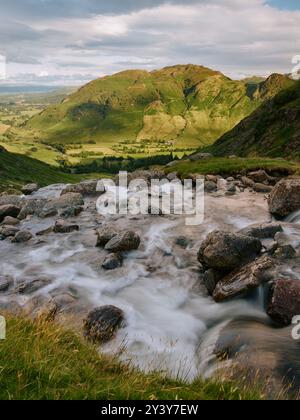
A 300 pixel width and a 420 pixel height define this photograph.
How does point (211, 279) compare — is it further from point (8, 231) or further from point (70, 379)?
point (8, 231)

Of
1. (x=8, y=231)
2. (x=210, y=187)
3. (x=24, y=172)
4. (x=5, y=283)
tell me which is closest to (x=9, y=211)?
(x=8, y=231)

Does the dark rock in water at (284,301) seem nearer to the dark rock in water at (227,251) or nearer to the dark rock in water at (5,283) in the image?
the dark rock in water at (227,251)

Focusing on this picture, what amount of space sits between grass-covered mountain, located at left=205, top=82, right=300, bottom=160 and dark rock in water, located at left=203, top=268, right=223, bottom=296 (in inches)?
2837

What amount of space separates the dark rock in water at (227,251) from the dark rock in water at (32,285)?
25.5 ft

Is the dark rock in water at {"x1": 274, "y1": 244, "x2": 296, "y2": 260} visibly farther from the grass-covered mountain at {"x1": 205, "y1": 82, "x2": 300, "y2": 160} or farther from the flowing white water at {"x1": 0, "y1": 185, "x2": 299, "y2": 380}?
the grass-covered mountain at {"x1": 205, "y1": 82, "x2": 300, "y2": 160}

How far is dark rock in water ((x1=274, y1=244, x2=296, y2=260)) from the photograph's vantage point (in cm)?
2009

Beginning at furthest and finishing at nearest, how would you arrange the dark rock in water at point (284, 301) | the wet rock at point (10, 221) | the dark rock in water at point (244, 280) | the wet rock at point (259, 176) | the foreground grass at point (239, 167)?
1. the foreground grass at point (239, 167)
2. the wet rock at point (259, 176)
3. the wet rock at point (10, 221)
4. the dark rock in water at point (244, 280)
5. the dark rock in water at point (284, 301)

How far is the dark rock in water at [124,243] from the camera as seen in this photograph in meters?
A: 23.9

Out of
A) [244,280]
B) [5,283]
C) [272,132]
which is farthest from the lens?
[272,132]

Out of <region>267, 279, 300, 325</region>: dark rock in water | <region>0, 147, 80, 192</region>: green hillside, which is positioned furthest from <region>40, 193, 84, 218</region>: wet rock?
<region>0, 147, 80, 192</region>: green hillside

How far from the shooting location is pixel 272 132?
380 feet

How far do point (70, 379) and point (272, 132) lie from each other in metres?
118

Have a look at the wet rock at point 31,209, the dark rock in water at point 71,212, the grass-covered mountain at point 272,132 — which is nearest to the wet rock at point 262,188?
the dark rock in water at point 71,212

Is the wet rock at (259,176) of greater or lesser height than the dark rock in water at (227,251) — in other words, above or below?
below
